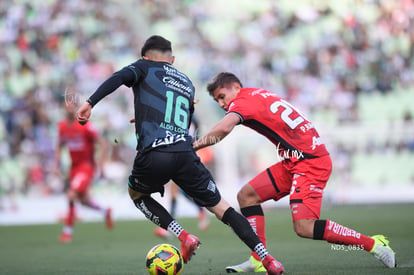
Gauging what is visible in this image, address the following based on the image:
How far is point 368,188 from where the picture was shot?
55.6 ft

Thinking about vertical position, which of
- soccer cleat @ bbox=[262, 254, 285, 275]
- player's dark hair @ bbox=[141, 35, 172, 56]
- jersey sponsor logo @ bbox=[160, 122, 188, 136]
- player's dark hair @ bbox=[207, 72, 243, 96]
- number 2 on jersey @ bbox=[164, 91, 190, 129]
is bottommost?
soccer cleat @ bbox=[262, 254, 285, 275]

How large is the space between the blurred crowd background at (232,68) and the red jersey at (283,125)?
1037cm

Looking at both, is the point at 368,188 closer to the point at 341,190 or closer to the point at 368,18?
the point at 341,190

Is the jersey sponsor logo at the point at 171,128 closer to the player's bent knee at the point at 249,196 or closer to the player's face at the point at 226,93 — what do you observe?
the player's face at the point at 226,93

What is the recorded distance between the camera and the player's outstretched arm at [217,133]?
5625mm

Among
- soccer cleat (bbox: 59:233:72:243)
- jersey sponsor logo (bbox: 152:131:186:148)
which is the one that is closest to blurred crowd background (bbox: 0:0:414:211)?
soccer cleat (bbox: 59:233:72:243)

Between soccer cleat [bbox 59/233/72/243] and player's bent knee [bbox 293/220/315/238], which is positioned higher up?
soccer cleat [bbox 59/233/72/243]

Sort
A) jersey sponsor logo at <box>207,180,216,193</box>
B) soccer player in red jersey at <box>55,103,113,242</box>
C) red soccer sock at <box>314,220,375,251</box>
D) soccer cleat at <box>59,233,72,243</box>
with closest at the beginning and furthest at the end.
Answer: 1. jersey sponsor logo at <box>207,180,216,193</box>
2. red soccer sock at <box>314,220,375,251</box>
3. soccer cleat at <box>59,233,72,243</box>
4. soccer player in red jersey at <box>55,103,113,242</box>

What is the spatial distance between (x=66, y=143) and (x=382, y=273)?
7.42 m

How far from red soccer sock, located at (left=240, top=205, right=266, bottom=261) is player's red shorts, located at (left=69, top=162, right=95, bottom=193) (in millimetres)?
5682

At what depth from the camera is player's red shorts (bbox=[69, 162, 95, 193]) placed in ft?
38.0

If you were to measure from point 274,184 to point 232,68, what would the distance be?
14.2 m

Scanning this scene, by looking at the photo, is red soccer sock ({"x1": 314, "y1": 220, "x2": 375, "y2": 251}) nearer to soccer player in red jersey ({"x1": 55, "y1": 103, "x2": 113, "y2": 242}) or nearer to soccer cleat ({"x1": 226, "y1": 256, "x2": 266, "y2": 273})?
soccer cleat ({"x1": 226, "y1": 256, "x2": 266, "y2": 273})

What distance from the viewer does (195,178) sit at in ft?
18.1
